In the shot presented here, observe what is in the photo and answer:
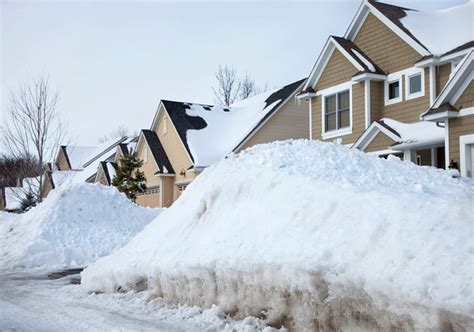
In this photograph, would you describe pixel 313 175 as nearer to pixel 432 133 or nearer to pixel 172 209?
pixel 172 209

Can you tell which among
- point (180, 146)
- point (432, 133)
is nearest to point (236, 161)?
point (432, 133)

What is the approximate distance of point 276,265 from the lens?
5.95 m

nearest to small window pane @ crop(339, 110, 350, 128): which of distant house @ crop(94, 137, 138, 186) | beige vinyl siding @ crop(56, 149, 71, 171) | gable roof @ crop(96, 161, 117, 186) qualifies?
distant house @ crop(94, 137, 138, 186)

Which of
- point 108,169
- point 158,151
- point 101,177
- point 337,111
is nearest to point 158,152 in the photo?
point 158,151

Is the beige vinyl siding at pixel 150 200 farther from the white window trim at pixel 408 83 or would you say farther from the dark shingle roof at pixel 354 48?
the white window trim at pixel 408 83

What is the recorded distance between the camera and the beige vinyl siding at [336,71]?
65.8ft

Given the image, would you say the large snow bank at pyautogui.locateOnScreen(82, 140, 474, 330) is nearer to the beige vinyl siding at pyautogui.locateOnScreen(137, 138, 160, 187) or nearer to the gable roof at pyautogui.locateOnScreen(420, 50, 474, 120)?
the gable roof at pyautogui.locateOnScreen(420, 50, 474, 120)

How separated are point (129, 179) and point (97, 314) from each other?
21.8m

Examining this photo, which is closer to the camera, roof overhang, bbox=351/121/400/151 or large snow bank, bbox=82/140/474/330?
large snow bank, bbox=82/140/474/330

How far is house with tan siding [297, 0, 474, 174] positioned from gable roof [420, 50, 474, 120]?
4.76 feet

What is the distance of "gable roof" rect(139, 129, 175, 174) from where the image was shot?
2829 cm

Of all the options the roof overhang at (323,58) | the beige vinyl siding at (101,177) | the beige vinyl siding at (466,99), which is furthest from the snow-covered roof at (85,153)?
the beige vinyl siding at (466,99)

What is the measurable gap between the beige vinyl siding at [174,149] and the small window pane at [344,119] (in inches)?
335

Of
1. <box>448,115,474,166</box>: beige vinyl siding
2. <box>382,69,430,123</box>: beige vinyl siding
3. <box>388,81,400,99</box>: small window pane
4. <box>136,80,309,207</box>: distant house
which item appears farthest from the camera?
<box>136,80,309,207</box>: distant house
